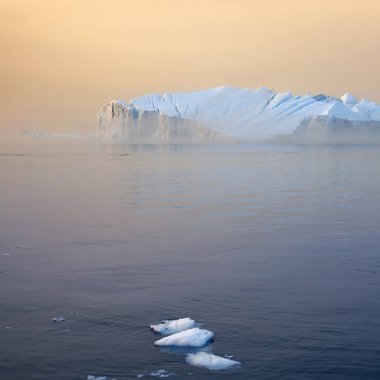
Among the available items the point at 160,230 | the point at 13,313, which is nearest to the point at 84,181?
the point at 160,230

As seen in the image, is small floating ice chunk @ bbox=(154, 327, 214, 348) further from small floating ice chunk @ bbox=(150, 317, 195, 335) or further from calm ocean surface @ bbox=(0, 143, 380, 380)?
small floating ice chunk @ bbox=(150, 317, 195, 335)

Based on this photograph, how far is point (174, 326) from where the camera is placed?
738 centimetres

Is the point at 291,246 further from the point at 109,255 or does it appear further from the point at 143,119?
the point at 143,119

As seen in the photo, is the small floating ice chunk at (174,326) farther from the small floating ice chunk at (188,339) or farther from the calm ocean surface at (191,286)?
the small floating ice chunk at (188,339)

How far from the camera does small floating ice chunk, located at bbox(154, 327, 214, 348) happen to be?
695 cm

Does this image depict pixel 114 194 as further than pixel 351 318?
Yes

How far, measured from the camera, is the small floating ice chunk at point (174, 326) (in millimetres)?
7305

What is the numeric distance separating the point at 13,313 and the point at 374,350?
4.40 m

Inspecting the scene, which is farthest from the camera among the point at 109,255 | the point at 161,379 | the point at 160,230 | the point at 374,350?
the point at 160,230

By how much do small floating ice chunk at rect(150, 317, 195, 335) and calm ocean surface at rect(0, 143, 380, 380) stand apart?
0.16 metres

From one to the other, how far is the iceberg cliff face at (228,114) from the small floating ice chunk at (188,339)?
9014 cm

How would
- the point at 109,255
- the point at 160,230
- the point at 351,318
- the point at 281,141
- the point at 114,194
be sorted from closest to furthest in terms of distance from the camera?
1. the point at 351,318
2. the point at 109,255
3. the point at 160,230
4. the point at 114,194
5. the point at 281,141

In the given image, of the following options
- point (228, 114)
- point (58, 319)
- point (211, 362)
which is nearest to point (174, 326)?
point (211, 362)

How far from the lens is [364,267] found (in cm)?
1029
